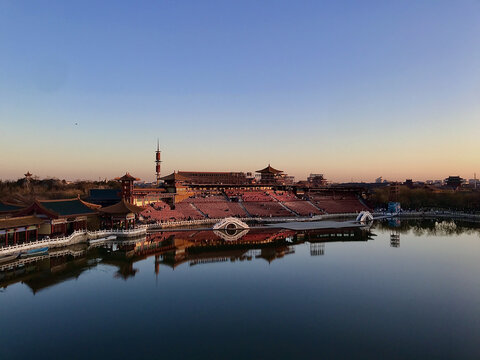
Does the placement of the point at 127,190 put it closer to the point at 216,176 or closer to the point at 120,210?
the point at 120,210

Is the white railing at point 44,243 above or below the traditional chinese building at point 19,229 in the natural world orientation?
below

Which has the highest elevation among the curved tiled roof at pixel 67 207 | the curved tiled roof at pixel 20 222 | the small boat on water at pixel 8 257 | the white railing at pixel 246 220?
the curved tiled roof at pixel 67 207

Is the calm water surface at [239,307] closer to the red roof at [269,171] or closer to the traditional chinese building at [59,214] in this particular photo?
the traditional chinese building at [59,214]

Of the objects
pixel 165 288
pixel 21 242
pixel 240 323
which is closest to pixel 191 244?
pixel 165 288

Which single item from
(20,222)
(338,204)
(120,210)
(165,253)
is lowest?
(165,253)

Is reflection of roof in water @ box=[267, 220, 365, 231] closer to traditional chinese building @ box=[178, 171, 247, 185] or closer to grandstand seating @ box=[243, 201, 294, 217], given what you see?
grandstand seating @ box=[243, 201, 294, 217]

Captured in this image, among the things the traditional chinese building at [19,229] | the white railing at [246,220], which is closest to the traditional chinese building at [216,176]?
the white railing at [246,220]

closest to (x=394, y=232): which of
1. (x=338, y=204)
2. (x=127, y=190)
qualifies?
(x=338, y=204)

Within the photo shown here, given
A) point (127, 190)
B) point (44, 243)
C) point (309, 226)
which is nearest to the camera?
point (44, 243)

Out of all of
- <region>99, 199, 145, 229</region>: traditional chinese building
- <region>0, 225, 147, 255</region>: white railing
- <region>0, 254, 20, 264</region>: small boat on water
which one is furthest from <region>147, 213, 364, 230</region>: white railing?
<region>0, 254, 20, 264</region>: small boat on water
